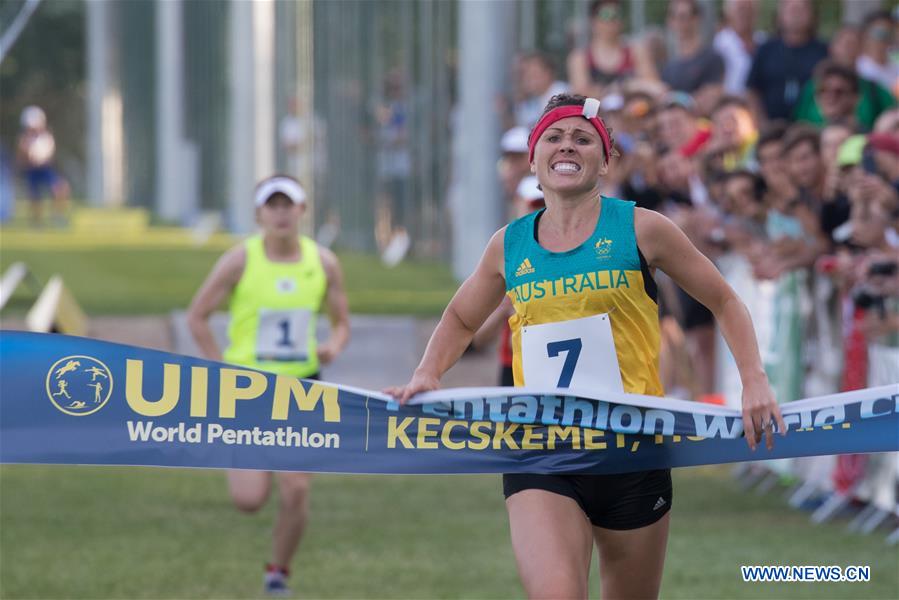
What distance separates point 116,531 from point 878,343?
452 cm

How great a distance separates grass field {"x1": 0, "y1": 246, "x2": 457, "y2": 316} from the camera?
850 inches

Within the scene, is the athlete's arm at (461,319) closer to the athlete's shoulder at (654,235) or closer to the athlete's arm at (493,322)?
the athlete's shoulder at (654,235)

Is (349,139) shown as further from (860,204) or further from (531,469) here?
(531,469)

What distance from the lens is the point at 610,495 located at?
5.75 metres

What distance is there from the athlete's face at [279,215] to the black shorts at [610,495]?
12.9ft

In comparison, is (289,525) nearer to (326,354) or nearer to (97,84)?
(326,354)

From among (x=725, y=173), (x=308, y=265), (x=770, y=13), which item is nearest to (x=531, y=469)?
(x=308, y=265)

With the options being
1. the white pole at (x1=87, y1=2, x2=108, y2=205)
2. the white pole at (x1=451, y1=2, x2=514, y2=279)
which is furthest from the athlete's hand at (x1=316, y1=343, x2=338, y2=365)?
the white pole at (x1=87, y1=2, x2=108, y2=205)

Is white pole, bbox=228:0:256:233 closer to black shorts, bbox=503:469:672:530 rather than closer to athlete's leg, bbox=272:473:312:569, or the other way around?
athlete's leg, bbox=272:473:312:569

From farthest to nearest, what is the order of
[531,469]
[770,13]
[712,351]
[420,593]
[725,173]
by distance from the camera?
[770,13] < [712,351] < [725,173] < [420,593] < [531,469]

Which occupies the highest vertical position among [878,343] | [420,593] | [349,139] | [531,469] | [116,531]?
[349,139]

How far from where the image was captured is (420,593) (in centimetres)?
880

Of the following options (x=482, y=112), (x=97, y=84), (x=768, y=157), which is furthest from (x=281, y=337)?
(x=97, y=84)

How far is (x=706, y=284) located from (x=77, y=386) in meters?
2.13
